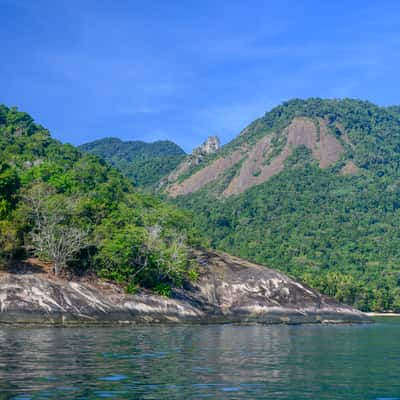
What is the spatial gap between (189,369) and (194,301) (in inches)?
2068

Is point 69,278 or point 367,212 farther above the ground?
point 367,212

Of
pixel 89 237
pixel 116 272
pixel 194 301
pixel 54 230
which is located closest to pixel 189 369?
pixel 116 272

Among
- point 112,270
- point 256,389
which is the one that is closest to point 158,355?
point 256,389

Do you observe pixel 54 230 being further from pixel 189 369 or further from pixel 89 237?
pixel 189 369

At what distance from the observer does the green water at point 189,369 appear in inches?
859

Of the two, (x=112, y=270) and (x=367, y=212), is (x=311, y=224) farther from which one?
(x=112, y=270)

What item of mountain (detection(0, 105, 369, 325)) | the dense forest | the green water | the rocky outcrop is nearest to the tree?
the dense forest

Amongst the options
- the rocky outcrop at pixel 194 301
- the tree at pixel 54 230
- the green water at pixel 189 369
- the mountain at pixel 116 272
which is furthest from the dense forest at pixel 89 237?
the green water at pixel 189 369

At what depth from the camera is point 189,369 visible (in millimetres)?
28391

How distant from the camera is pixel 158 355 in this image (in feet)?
114

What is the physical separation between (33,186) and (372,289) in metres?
81.2

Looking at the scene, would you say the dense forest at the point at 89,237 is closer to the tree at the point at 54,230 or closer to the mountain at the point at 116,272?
the tree at the point at 54,230

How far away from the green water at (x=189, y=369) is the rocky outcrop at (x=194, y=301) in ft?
A: 54.3

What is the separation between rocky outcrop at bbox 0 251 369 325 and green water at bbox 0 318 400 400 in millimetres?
16547
